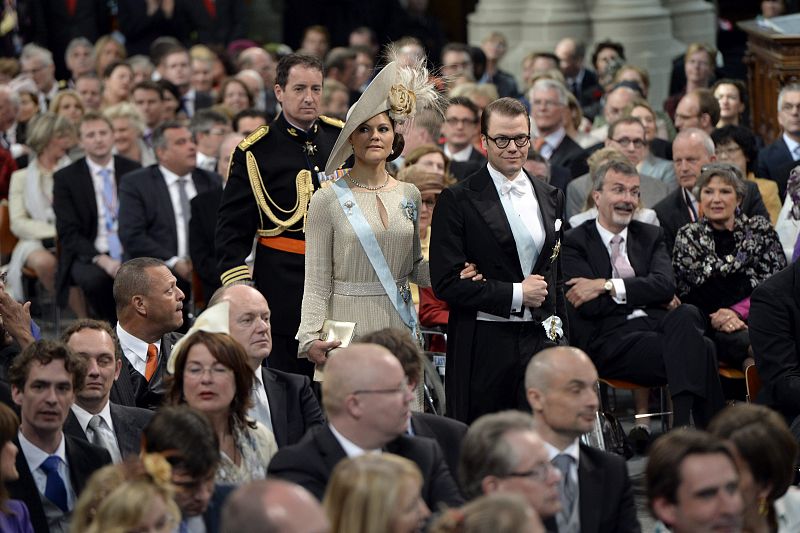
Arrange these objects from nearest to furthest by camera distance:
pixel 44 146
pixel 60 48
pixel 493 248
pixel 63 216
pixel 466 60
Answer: pixel 493 248 → pixel 63 216 → pixel 44 146 → pixel 466 60 → pixel 60 48

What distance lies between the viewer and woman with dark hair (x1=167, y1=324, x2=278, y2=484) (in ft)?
18.7

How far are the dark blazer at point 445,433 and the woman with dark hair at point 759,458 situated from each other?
37.9 inches

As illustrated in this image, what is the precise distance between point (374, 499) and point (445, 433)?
153cm

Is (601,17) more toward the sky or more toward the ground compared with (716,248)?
more toward the sky

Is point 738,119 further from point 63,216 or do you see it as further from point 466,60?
point 63,216

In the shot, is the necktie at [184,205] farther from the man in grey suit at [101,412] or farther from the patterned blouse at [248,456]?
the patterned blouse at [248,456]

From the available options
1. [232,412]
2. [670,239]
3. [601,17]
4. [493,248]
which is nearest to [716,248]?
[670,239]

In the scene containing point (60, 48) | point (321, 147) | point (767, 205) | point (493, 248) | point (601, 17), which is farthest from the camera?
point (60, 48)

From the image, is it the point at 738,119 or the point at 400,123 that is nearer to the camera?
the point at 400,123

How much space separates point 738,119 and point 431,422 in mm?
6948

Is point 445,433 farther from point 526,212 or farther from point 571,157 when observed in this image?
point 571,157

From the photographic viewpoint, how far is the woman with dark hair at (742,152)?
32.1ft

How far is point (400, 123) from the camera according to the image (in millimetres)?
6832

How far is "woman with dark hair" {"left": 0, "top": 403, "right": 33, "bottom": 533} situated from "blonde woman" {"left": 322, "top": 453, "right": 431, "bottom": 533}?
3.95 feet
